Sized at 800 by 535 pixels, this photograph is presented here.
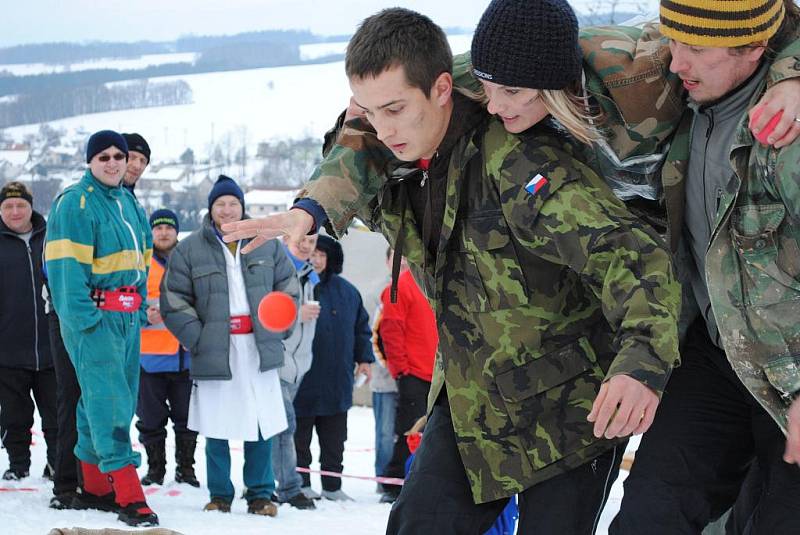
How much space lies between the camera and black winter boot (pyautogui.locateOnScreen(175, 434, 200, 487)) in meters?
7.04

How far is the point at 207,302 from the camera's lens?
235 inches

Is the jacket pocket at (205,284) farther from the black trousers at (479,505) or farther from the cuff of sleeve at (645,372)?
the cuff of sleeve at (645,372)

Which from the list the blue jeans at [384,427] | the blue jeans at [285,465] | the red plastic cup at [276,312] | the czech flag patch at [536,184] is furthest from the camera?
the blue jeans at [384,427]

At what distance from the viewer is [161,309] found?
19.6ft

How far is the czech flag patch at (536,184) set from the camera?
2.40m

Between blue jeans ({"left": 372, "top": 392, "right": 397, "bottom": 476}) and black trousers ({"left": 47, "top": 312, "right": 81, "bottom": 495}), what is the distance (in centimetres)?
240

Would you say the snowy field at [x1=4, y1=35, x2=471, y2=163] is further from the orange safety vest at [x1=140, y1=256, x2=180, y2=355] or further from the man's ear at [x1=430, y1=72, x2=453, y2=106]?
the man's ear at [x1=430, y1=72, x2=453, y2=106]

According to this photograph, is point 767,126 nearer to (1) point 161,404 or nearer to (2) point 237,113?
(1) point 161,404

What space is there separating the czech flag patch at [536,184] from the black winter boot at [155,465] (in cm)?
530

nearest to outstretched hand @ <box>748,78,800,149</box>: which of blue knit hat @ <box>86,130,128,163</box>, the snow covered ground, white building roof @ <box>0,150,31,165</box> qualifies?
the snow covered ground

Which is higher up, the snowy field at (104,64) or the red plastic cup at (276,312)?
the snowy field at (104,64)

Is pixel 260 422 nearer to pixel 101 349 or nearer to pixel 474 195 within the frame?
pixel 101 349

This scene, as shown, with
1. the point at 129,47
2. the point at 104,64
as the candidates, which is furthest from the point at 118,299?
the point at 129,47

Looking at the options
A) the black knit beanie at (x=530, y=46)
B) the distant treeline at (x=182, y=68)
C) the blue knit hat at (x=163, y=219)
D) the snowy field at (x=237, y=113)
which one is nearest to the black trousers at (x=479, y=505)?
the black knit beanie at (x=530, y=46)
